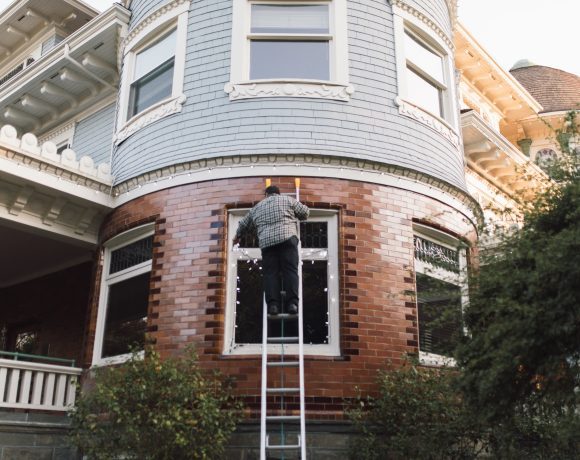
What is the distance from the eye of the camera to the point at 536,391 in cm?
538

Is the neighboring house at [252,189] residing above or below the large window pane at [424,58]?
below

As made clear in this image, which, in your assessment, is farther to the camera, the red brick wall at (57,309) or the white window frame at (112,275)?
the red brick wall at (57,309)

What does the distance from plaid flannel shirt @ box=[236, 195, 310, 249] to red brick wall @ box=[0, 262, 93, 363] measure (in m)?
5.77

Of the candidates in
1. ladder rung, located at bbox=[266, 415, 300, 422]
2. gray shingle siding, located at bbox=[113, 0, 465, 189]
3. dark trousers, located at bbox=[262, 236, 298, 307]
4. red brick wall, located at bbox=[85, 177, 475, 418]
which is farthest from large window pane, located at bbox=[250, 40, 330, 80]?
ladder rung, located at bbox=[266, 415, 300, 422]

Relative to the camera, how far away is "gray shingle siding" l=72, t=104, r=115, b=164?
39.8 feet

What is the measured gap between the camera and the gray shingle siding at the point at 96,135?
12.1 metres

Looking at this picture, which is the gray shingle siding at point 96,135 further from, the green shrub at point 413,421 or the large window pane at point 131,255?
the green shrub at point 413,421

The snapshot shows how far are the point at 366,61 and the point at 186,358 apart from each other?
16.2 feet

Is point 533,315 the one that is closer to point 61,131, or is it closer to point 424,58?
point 424,58

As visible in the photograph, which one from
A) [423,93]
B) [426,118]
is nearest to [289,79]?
[426,118]

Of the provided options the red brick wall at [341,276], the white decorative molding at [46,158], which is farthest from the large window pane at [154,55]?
the red brick wall at [341,276]

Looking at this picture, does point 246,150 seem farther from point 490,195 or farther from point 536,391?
point 490,195

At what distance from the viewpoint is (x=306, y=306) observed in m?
8.22

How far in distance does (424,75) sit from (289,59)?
232cm
